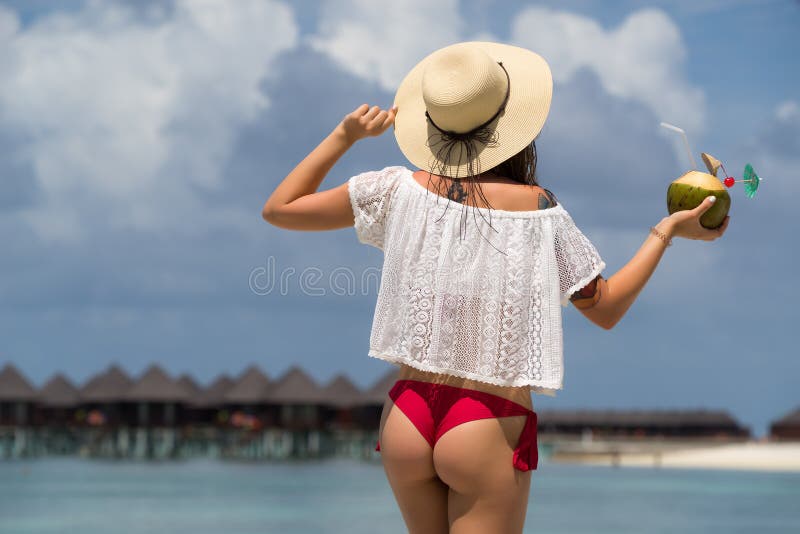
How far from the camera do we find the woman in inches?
83.8

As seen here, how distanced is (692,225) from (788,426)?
189 ft

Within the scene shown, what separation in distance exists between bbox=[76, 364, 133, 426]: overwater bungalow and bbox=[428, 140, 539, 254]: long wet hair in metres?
44.7

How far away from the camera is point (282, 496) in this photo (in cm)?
3212

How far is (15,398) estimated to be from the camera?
45625 millimetres

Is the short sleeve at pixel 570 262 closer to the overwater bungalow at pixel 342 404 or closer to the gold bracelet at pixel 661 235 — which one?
the gold bracelet at pixel 661 235

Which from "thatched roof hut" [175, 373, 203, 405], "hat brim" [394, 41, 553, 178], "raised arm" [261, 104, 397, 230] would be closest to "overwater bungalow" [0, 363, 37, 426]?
"thatched roof hut" [175, 373, 203, 405]

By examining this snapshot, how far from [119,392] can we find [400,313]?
1778 inches

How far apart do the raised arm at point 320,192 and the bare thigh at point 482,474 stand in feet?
1.60

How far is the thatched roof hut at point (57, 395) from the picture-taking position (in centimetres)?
4753

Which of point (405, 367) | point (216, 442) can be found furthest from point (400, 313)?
point (216, 442)

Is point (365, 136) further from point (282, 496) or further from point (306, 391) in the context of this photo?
point (306, 391)

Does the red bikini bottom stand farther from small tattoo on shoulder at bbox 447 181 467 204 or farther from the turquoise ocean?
the turquoise ocean

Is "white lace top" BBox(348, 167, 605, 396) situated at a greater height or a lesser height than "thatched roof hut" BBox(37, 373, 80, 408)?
greater

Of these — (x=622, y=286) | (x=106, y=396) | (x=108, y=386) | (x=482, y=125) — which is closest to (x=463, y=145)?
(x=482, y=125)
